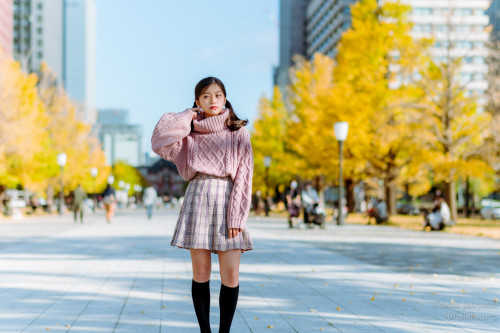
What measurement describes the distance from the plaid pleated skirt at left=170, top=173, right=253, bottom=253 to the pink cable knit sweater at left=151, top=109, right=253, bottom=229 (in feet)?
0.25

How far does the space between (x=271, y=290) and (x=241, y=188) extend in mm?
3413

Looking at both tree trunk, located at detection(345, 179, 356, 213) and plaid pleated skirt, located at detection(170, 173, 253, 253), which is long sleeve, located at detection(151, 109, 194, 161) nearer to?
plaid pleated skirt, located at detection(170, 173, 253, 253)

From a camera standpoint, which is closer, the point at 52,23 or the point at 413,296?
the point at 413,296

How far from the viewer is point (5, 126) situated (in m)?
29.1

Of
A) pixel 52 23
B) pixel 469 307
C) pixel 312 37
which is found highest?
pixel 52 23

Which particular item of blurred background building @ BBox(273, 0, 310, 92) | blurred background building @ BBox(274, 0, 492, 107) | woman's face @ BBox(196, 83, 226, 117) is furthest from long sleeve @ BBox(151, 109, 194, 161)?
blurred background building @ BBox(273, 0, 310, 92)

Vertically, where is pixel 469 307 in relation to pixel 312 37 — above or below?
below

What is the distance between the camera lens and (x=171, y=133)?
406 centimetres

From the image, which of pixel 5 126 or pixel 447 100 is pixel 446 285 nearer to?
pixel 447 100

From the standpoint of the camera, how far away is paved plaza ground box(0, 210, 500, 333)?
5281 millimetres

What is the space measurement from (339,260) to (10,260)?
5501 mm

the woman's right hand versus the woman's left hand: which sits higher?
the woman's right hand

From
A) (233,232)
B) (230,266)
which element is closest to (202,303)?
(230,266)

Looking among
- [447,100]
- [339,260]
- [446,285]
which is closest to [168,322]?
[446,285]
